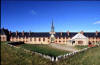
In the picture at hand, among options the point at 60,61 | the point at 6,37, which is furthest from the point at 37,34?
the point at 60,61

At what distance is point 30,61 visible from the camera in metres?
20.6

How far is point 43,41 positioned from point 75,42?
64.2 ft

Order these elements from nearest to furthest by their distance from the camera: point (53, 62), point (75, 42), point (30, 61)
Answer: point (30, 61) < point (53, 62) < point (75, 42)

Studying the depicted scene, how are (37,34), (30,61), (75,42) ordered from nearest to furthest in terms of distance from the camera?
1. (30,61)
2. (75,42)
3. (37,34)

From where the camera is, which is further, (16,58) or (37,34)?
(37,34)

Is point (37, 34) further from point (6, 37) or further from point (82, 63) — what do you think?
point (82, 63)

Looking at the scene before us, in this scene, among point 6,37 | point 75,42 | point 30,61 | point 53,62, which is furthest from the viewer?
point 6,37

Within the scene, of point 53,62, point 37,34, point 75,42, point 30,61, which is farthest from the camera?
point 37,34

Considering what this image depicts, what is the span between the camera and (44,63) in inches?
824

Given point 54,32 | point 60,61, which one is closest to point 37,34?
point 54,32

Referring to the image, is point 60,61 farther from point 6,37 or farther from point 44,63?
point 6,37

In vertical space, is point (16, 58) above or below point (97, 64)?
above

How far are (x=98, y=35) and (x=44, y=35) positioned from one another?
92.1 ft

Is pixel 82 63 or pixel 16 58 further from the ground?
pixel 16 58
